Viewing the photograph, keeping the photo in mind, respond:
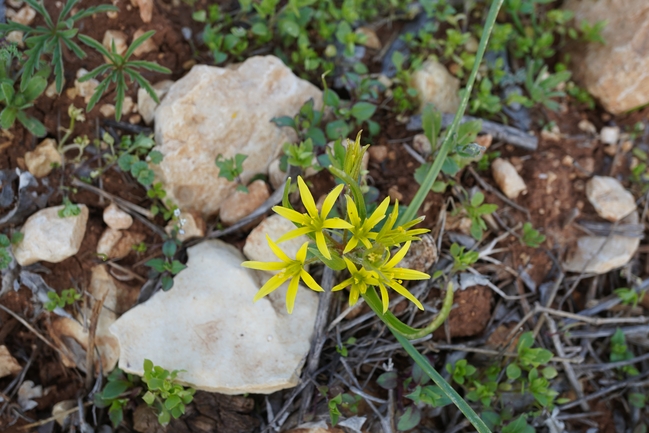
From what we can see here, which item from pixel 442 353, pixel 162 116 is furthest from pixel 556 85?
pixel 162 116

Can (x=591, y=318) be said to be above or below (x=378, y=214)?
below

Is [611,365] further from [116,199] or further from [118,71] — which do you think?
[118,71]

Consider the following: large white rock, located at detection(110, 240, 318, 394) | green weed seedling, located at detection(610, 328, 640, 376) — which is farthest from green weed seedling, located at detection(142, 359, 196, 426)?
green weed seedling, located at detection(610, 328, 640, 376)

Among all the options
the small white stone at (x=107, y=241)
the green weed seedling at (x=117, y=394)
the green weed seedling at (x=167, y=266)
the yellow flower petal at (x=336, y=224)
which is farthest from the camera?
the small white stone at (x=107, y=241)

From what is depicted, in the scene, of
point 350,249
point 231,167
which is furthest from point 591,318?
point 231,167

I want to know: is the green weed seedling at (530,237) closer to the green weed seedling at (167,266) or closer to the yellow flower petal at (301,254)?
the yellow flower petal at (301,254)

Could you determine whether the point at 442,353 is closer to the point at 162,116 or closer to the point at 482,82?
the point at 482,82

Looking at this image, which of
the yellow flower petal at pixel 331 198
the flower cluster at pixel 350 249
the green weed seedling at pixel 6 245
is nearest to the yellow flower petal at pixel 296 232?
the flower cluster at pixel 350 249
